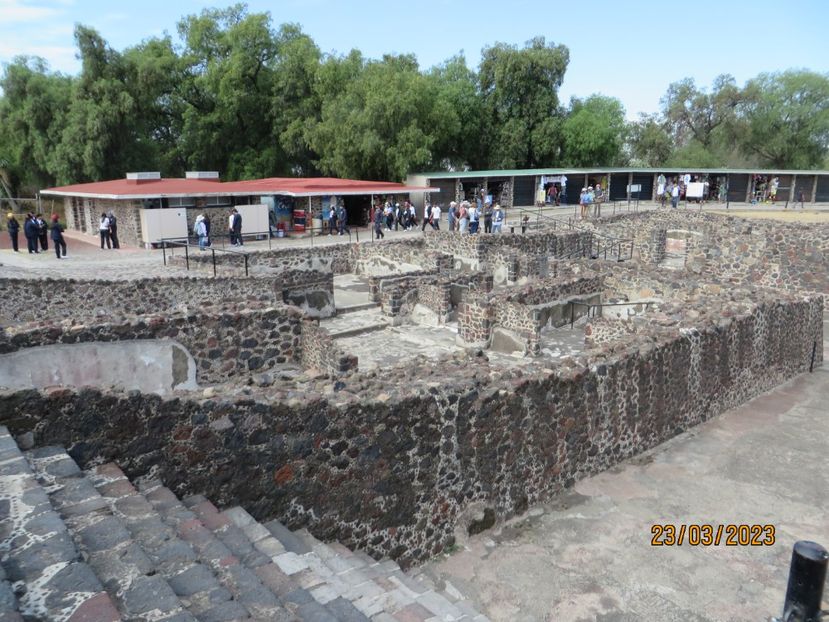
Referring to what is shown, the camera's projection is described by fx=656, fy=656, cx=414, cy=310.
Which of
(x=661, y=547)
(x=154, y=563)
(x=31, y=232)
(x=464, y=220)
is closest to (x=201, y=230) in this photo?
(x=31, y=232)

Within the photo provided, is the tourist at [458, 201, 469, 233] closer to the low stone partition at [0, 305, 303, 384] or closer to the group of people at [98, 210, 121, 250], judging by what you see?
the group of people at [98, 210, 121, 250]

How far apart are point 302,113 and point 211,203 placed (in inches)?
662

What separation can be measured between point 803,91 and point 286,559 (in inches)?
2358

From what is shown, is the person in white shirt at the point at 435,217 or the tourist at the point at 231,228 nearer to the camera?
the tourist at the point at 231,228

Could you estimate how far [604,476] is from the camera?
8695 millimetres

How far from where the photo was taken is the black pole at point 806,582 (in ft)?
16.6

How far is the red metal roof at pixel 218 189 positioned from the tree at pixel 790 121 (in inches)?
1380

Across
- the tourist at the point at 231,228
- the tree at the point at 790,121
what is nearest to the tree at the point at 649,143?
the tree at the point at 790,121

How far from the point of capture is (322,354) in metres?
10.7

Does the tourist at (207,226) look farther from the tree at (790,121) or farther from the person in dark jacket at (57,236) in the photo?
the tree at (790,121)

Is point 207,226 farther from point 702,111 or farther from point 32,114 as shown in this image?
point 702,111

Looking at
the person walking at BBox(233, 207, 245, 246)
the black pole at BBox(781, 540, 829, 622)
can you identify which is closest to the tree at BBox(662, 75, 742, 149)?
the person walking at BBox(233, 207, 245, 246)

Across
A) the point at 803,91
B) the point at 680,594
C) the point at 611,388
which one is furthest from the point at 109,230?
the point at 803,91

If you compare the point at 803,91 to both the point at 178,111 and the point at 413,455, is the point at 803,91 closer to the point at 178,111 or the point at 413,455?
the point at 178,111
